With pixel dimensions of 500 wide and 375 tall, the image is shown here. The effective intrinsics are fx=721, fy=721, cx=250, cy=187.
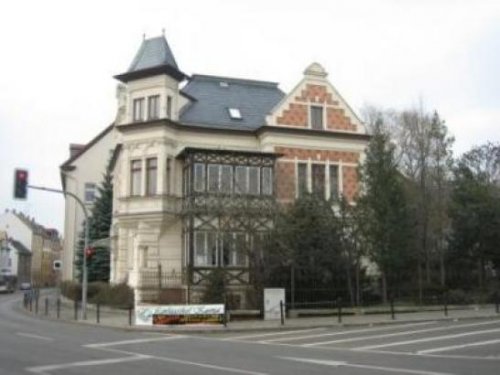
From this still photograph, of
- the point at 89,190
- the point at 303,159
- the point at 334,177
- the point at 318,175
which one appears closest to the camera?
the point at 303,159

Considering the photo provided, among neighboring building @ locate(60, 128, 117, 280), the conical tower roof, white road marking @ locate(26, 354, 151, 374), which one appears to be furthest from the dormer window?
neighboring building @ locate(60, 128, 117, 280)

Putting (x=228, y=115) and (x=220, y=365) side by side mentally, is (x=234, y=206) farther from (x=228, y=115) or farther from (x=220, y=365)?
(x=220, y=365)

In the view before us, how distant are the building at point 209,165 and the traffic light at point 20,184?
974 cm

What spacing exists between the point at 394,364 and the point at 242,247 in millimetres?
19820

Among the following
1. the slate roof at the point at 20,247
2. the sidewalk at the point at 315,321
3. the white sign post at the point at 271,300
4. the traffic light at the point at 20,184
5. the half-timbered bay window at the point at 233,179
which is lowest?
the sidewalk at the point at 315,321

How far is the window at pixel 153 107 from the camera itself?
4012 cm

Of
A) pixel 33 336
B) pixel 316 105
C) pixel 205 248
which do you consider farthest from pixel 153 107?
pixel 33 336

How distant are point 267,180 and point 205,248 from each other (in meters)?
5.14

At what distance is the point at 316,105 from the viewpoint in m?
42.4

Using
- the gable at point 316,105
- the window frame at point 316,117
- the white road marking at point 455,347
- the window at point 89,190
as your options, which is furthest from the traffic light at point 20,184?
the window at point 89,190

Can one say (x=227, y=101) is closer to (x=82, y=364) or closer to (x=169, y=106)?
(x=169, y=106)

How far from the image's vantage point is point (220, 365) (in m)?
15.6

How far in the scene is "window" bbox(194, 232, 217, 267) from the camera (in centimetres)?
3809

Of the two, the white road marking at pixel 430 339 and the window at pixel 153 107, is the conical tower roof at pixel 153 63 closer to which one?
the window at pixel 153 107
